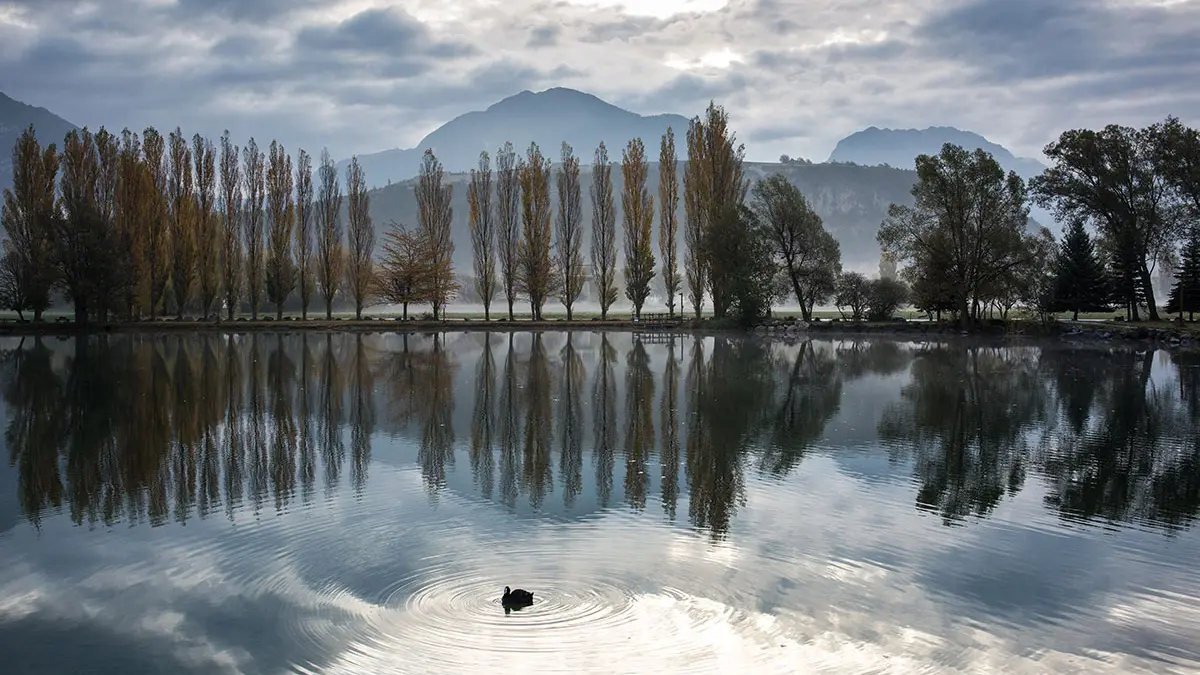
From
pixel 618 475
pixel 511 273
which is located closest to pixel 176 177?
pixel 511 273

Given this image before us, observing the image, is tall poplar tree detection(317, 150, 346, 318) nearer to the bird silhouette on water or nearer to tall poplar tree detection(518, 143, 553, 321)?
tall poplar tree detection(518, 143, 553, 321)

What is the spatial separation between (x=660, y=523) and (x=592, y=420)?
670 cm

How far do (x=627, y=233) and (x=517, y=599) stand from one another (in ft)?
167

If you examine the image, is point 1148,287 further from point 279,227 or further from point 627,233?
point 279,227

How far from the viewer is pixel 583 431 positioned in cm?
1392

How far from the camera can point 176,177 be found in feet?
180

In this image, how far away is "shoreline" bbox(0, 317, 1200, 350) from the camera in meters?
37.9

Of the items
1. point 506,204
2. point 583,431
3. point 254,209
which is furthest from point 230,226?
point 583,431

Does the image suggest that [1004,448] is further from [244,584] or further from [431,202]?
[431,202]

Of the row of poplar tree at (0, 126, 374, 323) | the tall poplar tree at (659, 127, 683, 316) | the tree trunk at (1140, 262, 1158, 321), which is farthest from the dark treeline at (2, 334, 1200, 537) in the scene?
the tall poplar tree at (659, 127, 683, 316)

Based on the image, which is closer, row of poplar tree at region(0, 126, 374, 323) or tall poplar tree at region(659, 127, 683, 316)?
row of poplar tree at region(0, 126, 374, 323)

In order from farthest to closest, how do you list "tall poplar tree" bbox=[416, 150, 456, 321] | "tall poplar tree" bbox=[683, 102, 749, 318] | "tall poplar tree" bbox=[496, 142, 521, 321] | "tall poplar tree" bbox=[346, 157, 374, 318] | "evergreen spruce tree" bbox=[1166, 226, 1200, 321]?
"tall poplar tree" bbox=[346, 157, 374, 318] < "tall poplar tree" bbox=[496, 142, 521, 321] < "tall poplar tree" bbox=[416, 150, 456, 321] < "tall poplar tree" bbox=[683, 102, 749, 318] < "evergreen spruce tree" bbox=[1166, 226, 1200, 321]

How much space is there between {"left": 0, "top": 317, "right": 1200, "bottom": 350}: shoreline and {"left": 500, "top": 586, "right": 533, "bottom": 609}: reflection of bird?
35.3m

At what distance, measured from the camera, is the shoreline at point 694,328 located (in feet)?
124
